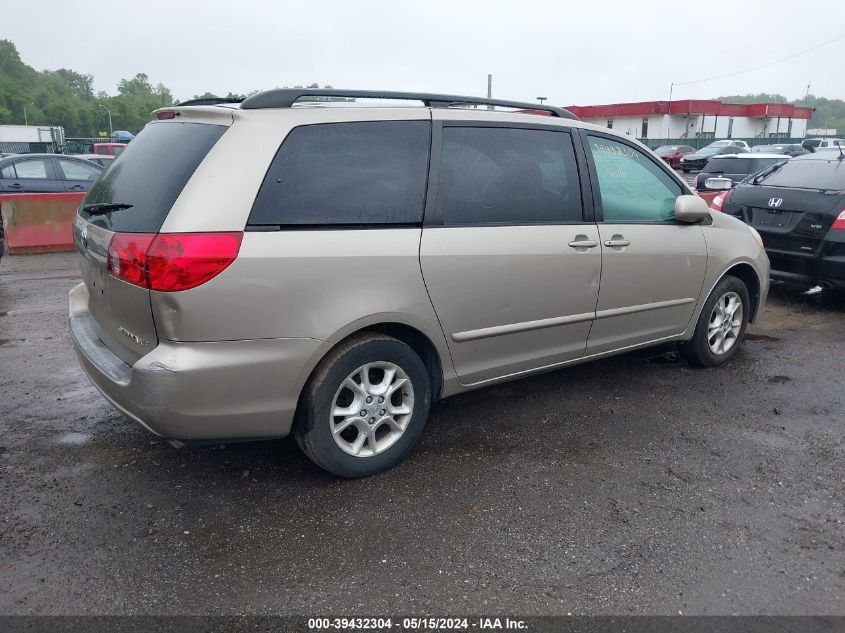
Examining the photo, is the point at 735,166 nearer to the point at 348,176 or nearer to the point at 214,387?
the point at 348,176

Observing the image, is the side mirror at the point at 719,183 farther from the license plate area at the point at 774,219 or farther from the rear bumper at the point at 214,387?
the rear bumper at the point at 214,387

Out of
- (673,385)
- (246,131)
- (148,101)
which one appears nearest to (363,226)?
(246,131)

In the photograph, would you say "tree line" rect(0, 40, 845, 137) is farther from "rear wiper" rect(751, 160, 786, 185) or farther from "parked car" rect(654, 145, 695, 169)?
"rear wiper" rect(751, 160, 786, 185)

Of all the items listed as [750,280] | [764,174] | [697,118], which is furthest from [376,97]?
[697,118]

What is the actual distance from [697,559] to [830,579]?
19.2 inches

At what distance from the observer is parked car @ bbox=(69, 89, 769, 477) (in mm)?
2902

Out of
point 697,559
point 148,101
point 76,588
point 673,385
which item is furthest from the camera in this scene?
point 148,101

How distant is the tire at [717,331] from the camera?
5.05 metres

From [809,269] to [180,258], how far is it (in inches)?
240

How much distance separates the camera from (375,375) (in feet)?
11.3

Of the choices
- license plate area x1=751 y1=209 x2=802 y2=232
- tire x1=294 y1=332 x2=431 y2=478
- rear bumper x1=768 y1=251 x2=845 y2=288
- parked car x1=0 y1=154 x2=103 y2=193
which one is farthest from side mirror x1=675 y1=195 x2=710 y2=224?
parked car x1=0 y1=154 x2=103 y2=193

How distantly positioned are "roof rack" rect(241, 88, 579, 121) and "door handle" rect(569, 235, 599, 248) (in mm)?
815

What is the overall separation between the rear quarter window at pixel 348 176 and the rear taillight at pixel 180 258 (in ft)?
0.60

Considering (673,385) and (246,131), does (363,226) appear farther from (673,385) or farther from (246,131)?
(673,385)
